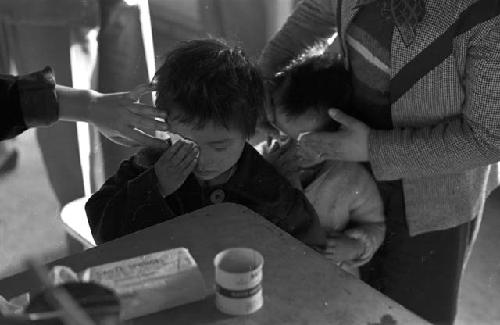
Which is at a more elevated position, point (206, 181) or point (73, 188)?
point (206, 181)

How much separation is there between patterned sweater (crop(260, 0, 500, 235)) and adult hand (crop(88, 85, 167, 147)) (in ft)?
1.25

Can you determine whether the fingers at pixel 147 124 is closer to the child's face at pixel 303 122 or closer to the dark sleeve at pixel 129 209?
the dark sleeve at pixel 129 209

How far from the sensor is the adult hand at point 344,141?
125 cm

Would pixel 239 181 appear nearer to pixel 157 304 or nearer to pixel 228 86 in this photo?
pixel 228 86

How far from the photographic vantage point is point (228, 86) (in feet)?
3.79

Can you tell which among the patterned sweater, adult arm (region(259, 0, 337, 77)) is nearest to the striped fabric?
the patterned sweater

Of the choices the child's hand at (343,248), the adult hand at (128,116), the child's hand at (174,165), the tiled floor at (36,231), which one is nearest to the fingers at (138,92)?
the adult hand at (128,116)

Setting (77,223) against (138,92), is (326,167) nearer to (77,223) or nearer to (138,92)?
(138,92)

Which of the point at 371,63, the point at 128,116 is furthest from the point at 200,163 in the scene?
the point at 371,63

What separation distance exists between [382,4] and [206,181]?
1.41 ft

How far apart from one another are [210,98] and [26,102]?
0.31m

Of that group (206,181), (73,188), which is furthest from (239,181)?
(73,188)

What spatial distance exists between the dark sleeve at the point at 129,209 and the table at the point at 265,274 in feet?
0.27

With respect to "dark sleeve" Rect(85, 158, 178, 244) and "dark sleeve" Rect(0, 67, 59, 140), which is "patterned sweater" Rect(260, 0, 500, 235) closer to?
"dark sleeve" Rect(85, 158, 178, 244)
